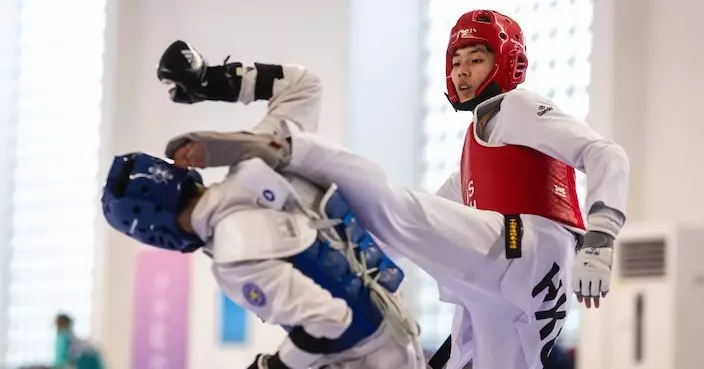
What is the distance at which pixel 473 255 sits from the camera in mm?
3648

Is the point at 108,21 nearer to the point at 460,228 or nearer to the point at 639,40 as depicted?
the point at 639,40

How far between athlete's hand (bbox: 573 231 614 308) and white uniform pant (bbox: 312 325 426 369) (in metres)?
0.51

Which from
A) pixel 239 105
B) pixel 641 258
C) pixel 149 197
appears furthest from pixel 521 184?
pixel 239 105

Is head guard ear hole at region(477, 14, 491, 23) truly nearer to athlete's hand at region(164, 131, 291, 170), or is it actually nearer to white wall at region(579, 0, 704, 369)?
athlete's hand at region(164, 131, 291, 170)

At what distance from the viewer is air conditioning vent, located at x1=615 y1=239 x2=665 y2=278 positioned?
761 cm

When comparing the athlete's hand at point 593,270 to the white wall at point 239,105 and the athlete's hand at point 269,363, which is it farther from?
the white wall at point 239,105

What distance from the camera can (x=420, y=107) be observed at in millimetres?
10453

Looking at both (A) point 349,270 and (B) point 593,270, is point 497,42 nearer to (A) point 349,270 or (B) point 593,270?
(B) point 593,270

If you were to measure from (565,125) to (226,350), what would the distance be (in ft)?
21.9

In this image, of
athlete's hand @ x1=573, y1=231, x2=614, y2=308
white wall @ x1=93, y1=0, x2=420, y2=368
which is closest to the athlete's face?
athlete's hand @ x1=573, y1=231, x2=614, y2=308

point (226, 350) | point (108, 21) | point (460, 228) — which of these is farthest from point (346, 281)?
point (108, 21)

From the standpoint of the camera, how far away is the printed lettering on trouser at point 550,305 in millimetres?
3820

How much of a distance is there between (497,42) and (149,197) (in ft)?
4.53

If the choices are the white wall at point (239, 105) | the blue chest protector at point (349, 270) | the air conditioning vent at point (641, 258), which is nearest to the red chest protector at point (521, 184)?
the blue chest protector at point (349, 270)
